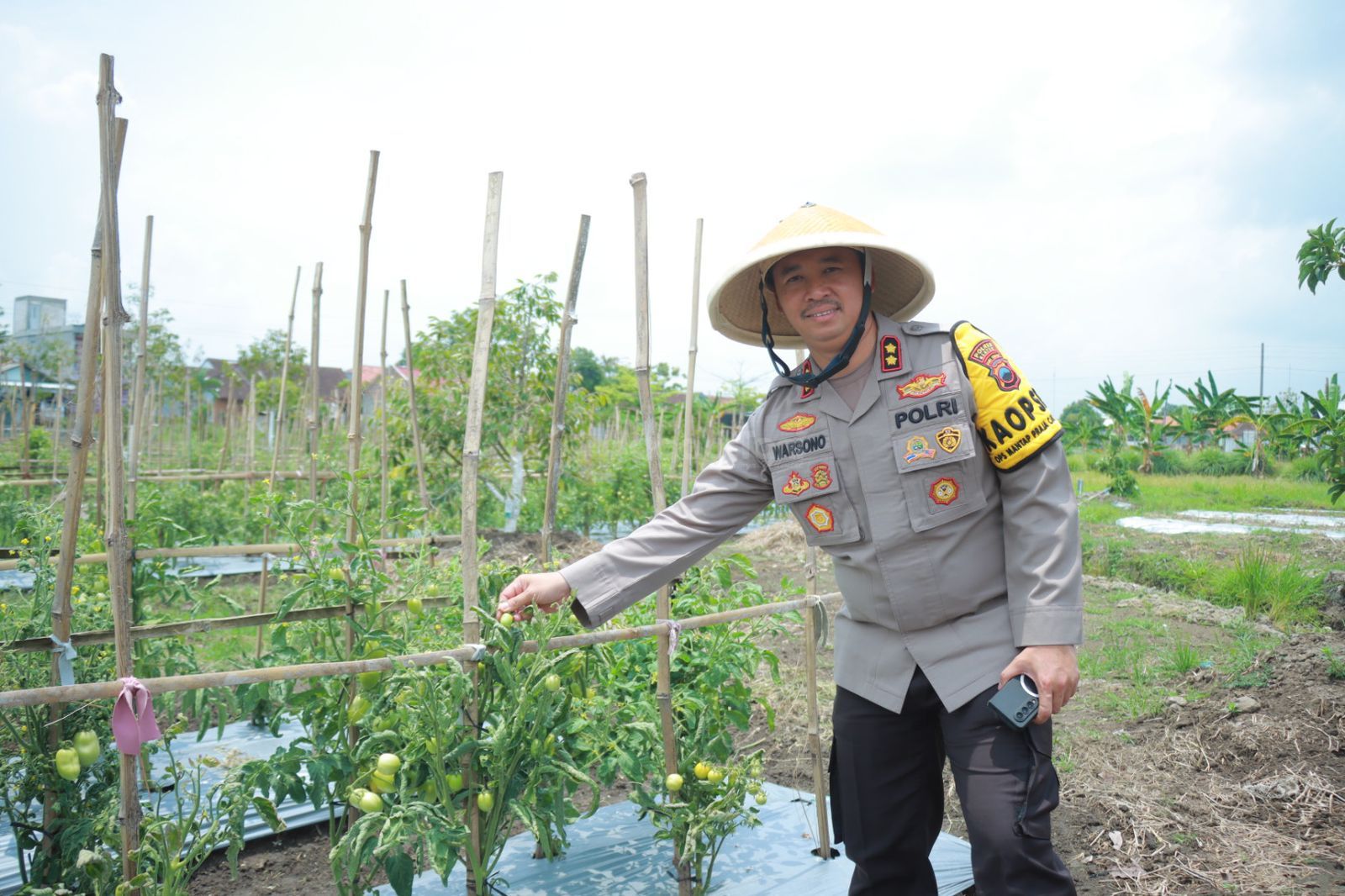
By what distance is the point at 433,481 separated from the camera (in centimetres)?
786

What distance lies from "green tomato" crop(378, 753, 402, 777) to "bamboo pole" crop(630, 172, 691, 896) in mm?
723

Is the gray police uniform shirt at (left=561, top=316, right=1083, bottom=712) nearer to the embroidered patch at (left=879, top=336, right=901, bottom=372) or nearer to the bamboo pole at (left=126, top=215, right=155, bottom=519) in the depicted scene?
the embroidered patch at (left=879, top=336, right=901, bottom=372)

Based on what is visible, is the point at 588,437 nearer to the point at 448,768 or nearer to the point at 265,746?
the point at 265,746

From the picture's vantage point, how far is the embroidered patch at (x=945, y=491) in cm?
171

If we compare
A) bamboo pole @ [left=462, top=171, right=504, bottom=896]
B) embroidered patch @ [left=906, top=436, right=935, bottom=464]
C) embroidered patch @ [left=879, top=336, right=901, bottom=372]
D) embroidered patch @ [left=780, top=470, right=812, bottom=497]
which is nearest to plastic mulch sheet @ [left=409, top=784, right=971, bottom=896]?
bamboo pole @ [left=462, top=171, right=504, bottom=896]

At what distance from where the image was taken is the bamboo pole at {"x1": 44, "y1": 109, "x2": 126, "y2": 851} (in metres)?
1.79

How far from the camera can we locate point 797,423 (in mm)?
1920

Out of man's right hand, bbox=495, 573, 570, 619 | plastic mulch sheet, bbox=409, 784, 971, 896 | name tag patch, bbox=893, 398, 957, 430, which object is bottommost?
plastic mulch sheet, bbox=409, 784, 971, 896

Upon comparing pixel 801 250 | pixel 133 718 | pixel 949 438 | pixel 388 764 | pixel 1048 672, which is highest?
pixel 801 250

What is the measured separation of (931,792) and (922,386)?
2.85ft

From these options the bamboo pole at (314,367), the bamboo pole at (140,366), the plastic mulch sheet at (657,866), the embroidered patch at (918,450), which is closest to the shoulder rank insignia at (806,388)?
the embroidered patch at (918,450)

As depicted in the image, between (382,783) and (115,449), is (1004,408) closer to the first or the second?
(382,783)

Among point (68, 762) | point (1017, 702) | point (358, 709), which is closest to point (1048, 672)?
point (1017, 702)

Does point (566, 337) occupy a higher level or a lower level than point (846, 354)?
higher
